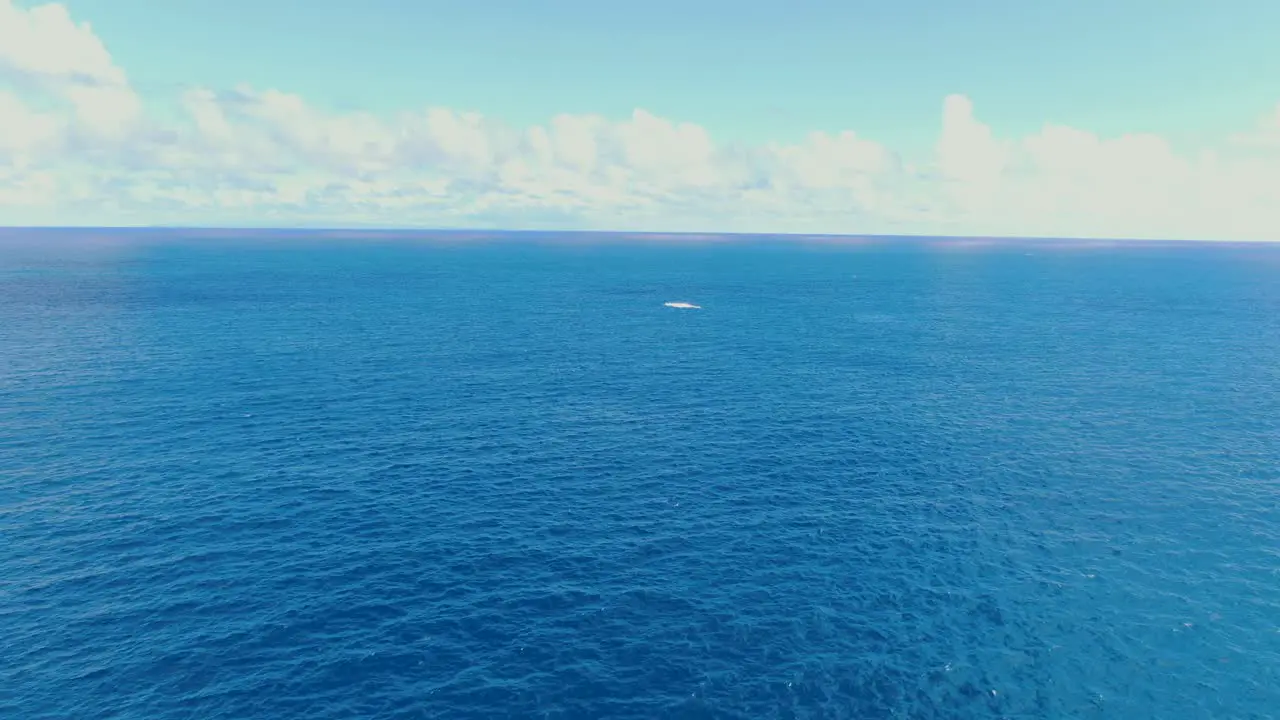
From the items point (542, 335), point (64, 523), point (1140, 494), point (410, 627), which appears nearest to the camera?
point (410, 627)

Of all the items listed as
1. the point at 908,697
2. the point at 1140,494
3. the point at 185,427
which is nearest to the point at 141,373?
the point at 185,427

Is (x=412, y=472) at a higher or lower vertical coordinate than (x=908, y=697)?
higher

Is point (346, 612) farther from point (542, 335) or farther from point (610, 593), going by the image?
point (542, 335)

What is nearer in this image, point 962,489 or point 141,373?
point 962,489

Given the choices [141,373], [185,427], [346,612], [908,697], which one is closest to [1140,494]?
[908,697]

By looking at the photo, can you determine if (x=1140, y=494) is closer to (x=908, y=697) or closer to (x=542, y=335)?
(x=908, y=697)

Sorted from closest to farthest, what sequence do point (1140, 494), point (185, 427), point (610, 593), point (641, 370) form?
1. point (610, 593)
2. point (1140, 494)
3. point (185, 427)
4. point (641, 370)
